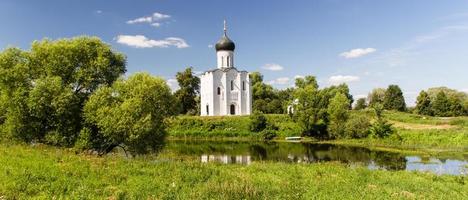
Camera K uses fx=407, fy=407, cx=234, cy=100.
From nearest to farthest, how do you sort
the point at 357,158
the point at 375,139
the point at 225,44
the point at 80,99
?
the point at 80,99
the point at 357,158
the point at 375,139
the point at 225,44

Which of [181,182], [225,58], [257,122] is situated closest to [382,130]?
[257,122]

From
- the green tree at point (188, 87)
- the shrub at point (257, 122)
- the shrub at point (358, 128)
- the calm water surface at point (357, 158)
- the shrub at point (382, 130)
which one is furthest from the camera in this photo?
the green tree at point (188, 87)

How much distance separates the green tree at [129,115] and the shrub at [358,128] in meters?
27.7

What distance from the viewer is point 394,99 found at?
90.8 metres

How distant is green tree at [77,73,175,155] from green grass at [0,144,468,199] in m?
3.72

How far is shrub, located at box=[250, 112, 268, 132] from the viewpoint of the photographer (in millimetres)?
51562

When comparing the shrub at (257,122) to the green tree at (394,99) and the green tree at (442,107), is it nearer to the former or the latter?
the green tree at (442,107)

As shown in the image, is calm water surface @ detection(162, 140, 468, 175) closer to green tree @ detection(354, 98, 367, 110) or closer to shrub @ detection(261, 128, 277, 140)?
shrub @ detection(261, 128, 277, 140)

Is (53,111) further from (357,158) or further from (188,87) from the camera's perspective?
(188,87)

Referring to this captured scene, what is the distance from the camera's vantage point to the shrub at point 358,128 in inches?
1751

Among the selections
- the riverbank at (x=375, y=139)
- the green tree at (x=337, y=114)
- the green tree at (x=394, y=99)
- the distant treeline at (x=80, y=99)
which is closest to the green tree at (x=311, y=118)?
the green tree at (x=337, y=114)

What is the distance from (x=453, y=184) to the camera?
14.9 metres

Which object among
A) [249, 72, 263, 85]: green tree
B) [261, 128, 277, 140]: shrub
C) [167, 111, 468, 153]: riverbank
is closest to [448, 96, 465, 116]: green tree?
[167, 111, 468, 153]: riverbank

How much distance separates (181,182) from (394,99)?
86.7m
